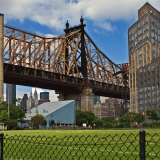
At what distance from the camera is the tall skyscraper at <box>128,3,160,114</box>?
335 ft

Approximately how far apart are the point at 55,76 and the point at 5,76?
18441 mm

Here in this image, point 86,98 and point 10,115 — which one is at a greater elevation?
point 86,98

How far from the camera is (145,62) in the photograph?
112m

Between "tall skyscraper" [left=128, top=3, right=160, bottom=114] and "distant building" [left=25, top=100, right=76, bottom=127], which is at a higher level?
"tall skyscraper" [left=128, top=3, right=160, bottom=114]

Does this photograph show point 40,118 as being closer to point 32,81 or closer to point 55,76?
point 32,81

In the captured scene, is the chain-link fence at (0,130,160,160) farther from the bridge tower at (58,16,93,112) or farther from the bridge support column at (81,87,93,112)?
the bridge tower at (58,16,93,112)

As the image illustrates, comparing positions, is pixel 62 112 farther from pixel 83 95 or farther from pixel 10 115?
pixel 10 115

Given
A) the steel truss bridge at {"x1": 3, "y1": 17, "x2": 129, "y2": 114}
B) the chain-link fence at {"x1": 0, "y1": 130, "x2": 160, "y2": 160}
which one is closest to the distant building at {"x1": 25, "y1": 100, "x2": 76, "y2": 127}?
the steel truss bridge at {"x1": 3, "y1": 17, "x2": 129, "y2": 114}

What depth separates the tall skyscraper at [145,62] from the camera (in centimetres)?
10219

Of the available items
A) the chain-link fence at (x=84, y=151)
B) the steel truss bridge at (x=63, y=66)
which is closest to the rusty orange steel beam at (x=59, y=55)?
the steel truss bridge at (x=63, y=66)

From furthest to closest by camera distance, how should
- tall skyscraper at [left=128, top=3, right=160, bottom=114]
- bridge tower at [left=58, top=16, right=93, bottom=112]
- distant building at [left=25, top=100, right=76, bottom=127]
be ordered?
1. bridge tower at [left=58, top=16, right=93, bottom=112]
2. tall skyscraper at [left=128, top=3, right=160, bottom=114]
3. distant building at [left=25, top=100, right=76, bottom=127]

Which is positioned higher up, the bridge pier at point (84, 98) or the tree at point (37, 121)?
the bridge pier at point (84, 98)

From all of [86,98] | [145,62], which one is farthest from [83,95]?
[145,62]

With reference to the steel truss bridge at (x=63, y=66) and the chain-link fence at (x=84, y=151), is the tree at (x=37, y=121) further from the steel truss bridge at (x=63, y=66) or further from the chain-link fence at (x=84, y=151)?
the chain-link fence at (x=84, y=151)
